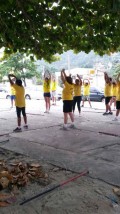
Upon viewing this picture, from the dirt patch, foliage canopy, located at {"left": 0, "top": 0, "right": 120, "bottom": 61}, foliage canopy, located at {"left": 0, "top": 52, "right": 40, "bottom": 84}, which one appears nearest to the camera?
the dirt patch

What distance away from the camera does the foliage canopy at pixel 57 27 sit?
24.4ft

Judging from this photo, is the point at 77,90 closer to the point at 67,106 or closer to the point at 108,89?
the point at 108,89

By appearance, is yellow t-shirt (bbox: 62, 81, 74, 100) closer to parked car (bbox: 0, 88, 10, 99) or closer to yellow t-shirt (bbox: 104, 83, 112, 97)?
yellow t-shirt (bbox: 104, 83, 112, 97)

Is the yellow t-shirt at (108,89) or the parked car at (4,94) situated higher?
the yellow t-shirt at (108,89)

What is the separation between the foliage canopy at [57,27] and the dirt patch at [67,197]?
12.1ft

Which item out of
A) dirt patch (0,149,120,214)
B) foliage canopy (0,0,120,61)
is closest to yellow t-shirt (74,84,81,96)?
foliage canopy (0,0,120,61)

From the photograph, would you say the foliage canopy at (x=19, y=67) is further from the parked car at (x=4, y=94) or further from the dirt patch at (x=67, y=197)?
the dirt patch at (x=67, y=197)

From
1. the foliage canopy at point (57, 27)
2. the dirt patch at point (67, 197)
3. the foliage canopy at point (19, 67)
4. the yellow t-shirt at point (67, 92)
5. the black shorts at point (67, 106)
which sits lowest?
the dirt patch at point (67, 197)

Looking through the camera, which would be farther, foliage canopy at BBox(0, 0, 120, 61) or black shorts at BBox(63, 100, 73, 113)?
black shorts at BBox(63, 100, 73, 113)

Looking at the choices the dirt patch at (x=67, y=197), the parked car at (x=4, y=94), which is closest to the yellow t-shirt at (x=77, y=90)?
the dirt patch at (x=67, y=197)

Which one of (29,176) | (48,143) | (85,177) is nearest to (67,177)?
(85,177)

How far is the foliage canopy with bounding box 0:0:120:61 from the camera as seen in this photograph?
24.4 feet

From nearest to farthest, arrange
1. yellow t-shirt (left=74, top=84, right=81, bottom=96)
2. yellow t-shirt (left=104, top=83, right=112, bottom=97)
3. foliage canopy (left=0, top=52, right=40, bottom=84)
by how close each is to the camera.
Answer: yellow t-shirt (left=74, top=84, right=81, bottom=96) < yellow t-shirt (left=104, top=83, right=112, bottom=97) < foliage canopy (left=0, top=52, right=40, bottom=84)

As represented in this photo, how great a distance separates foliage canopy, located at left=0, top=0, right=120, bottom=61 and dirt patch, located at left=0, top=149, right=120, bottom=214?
12.1 feet
